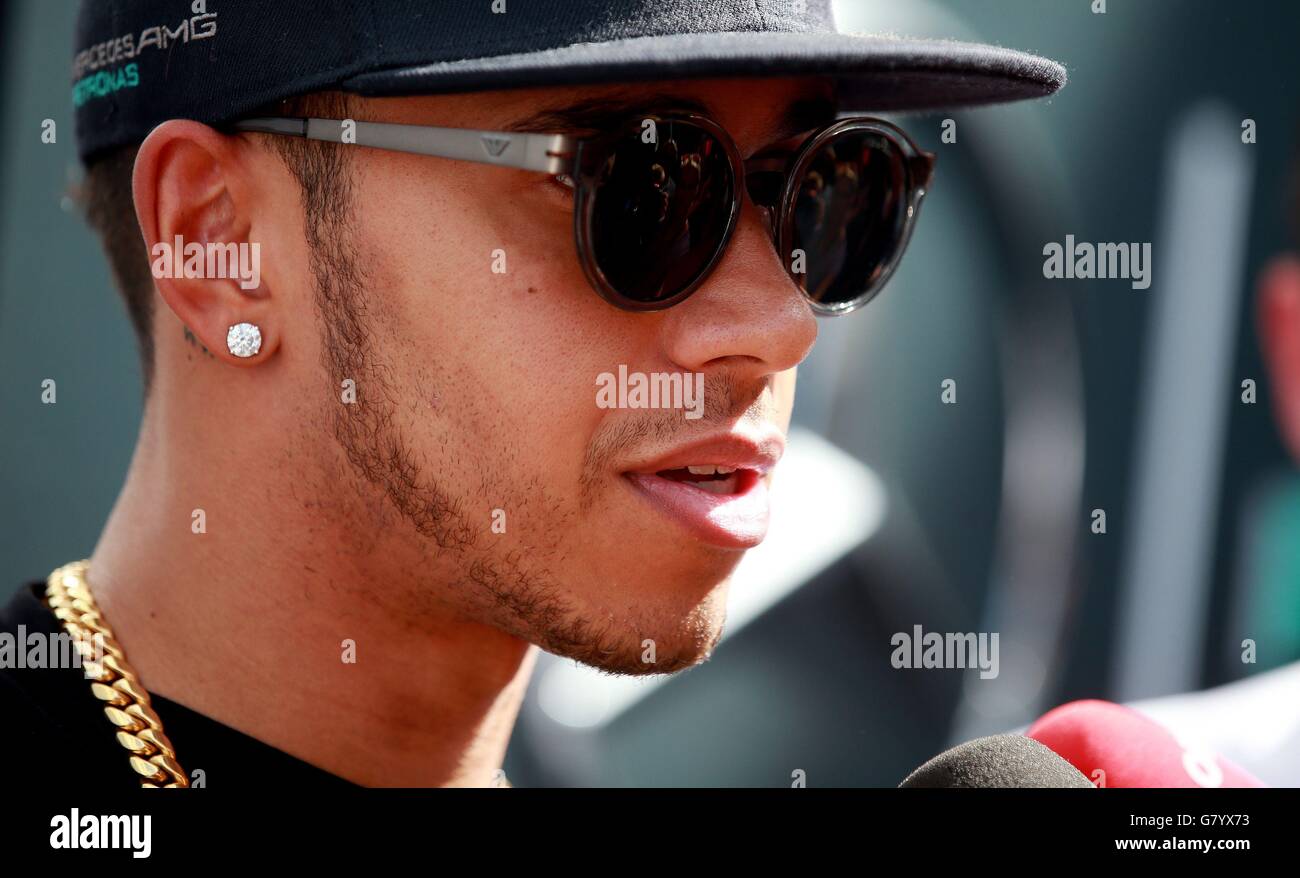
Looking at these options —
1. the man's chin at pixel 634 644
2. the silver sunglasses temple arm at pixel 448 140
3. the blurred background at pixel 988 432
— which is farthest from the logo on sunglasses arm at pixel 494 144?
the blurred background at pixel 988 432

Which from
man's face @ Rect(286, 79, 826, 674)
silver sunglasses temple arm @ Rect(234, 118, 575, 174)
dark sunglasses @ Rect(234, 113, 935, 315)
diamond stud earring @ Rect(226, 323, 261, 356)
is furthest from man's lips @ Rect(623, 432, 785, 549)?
diamond stud earring @ Rect(226, 323, 261, 356)

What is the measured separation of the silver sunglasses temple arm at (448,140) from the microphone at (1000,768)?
0.88 meters

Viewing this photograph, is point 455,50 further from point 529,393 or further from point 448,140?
point 529,393

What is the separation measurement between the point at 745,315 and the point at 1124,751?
0.75 meters

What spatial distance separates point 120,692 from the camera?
1834mm

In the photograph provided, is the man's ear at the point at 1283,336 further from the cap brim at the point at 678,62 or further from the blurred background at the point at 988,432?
the cap brim at the point at 678,62

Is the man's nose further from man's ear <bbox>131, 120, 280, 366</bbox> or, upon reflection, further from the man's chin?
man's ear <bbox>131, 120, 280, 366</bbox>

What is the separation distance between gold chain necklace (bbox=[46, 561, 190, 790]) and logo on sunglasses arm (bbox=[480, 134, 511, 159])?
89cm

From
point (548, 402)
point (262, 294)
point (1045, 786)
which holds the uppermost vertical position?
point (262, 294)

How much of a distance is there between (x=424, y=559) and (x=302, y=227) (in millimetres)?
495

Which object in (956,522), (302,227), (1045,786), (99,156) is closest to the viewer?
(1045,786)

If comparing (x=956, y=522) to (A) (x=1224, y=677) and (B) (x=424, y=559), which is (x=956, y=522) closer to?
(A) (x=1224, y=677)
